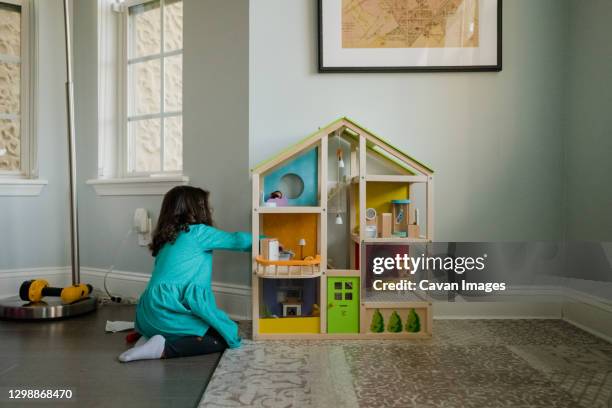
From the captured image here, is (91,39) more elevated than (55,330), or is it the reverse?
(91,39)

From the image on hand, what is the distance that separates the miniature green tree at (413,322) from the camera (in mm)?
2020

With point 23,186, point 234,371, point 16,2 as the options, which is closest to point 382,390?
point 234,371

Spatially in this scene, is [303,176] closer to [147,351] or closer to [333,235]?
[333,235]

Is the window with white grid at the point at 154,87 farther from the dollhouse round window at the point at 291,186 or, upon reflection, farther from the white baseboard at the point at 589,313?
the white baseboard at the point at 589,313

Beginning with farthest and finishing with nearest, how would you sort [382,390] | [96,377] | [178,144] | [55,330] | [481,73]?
[178,144] < [481,73] < [55,330] < [96,377] < [382,390]

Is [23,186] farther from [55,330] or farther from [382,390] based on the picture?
[382,390]

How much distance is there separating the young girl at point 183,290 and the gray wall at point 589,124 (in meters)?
1.58

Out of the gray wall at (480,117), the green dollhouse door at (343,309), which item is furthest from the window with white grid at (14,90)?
the green dollhouse door at (343,309)

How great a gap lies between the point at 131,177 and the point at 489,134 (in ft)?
6.75

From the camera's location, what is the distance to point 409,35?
7.64ft

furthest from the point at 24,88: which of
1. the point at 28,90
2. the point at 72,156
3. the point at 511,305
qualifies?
the point at 511,305

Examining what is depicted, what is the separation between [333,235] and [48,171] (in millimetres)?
1849

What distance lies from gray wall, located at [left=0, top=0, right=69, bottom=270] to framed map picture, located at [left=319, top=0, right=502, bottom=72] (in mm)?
1726

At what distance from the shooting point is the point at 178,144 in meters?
2.72
